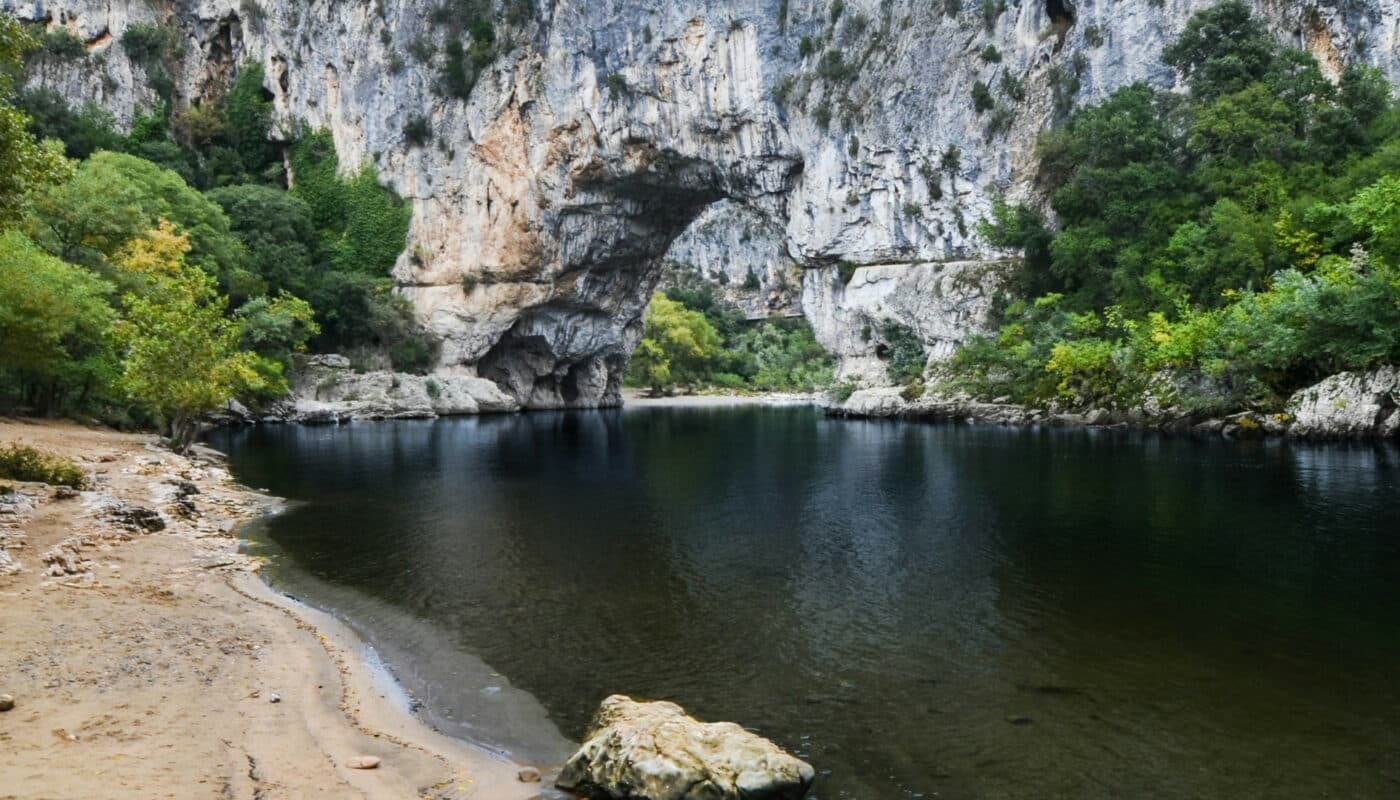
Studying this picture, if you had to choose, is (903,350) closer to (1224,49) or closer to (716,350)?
(1224,49)

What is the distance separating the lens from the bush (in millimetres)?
16953

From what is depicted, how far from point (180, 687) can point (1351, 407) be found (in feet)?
117

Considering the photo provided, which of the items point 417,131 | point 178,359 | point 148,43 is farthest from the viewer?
point 417,131

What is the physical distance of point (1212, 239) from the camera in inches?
A: 1555

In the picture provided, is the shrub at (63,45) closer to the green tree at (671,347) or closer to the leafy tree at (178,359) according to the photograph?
the leafy tree at (178,359)

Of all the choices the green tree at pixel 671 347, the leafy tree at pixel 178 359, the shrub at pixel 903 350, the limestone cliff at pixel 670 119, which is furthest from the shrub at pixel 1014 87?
the green tree at pixel 671 347

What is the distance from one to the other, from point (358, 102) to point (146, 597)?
5914 cm

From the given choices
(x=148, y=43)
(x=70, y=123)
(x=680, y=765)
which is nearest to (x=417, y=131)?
(x=148, y=43)

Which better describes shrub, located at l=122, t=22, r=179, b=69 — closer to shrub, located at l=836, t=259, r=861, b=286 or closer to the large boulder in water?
shrub, located at l=836, t=259, r=861, b=286

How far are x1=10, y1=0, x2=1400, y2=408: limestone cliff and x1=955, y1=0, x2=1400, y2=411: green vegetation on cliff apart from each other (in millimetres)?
3424

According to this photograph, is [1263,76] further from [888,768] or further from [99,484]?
[99,484]

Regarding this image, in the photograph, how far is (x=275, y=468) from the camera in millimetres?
28016

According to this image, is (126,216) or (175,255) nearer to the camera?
(126,216)

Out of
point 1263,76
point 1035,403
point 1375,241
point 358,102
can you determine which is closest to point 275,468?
point 1035,403
